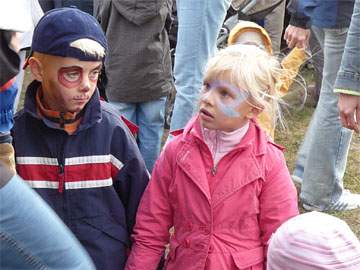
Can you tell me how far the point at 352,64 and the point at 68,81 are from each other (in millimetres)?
1158

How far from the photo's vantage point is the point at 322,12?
3559mm

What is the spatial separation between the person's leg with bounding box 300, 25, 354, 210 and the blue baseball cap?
1693 millimetres

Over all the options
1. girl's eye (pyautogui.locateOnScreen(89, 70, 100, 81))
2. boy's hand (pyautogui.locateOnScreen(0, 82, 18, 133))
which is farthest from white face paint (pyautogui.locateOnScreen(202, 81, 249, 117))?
boy's hand (pyautogui.locateOnScreen(0, 82, 18, 133))

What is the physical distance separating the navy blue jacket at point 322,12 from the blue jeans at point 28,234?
7.38 ft

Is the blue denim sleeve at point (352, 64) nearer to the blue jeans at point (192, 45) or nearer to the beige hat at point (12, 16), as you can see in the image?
the blue jeans at point (192, 45)

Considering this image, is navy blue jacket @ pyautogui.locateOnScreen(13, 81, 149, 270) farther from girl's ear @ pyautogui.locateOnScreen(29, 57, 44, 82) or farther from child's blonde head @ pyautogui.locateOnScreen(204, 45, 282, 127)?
child's blonde head @ pyautogui.locateOnScreen(204, 45, 282, 127)

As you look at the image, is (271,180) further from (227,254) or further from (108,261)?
(108,261)

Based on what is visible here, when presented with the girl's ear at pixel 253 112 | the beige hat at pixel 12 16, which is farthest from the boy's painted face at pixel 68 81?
the girl's ear at pixel 253 112

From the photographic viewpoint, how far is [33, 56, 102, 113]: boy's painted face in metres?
2.30

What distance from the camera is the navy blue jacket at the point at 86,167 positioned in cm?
234

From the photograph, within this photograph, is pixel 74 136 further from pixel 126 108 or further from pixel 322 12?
pixel 322 12

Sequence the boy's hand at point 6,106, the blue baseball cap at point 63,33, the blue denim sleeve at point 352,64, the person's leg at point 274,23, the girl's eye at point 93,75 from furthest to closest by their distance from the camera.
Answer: the person's leg at point 274,23, the blue denim sleeve at point 352,64, the girl's eye at point 93,75, the blue baseball cap at point 63,33, the boy's hand at point 6,106

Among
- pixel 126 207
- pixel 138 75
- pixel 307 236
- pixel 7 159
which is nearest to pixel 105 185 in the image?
pixel 126 207

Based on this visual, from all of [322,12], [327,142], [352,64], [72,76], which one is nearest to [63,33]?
[72,76]
